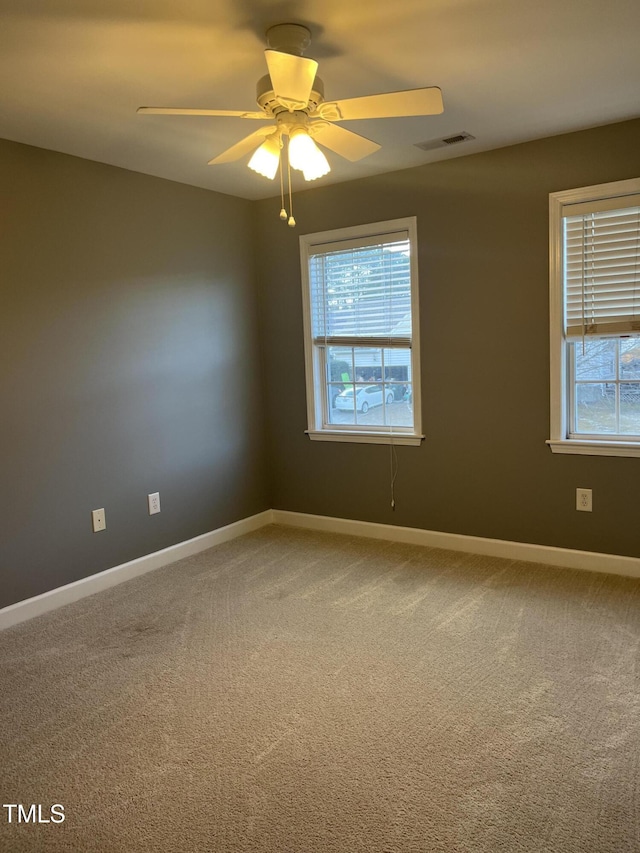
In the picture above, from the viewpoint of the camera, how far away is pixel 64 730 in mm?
2264

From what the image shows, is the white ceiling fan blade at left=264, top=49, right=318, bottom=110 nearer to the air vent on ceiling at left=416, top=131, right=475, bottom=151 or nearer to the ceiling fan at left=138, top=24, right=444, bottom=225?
the ceiling fan at left=138, top=24, right=444, bottom=225

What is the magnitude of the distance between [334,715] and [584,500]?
6.62ft

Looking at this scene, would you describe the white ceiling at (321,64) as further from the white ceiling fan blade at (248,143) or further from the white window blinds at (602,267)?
the white window blinds at (602,267)

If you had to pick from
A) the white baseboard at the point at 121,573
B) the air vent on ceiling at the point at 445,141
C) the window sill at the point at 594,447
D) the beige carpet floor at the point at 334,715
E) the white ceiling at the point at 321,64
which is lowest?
the beige carpet floor at the point at 334,715

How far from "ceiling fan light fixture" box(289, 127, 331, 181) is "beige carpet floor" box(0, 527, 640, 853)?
1.99 metres

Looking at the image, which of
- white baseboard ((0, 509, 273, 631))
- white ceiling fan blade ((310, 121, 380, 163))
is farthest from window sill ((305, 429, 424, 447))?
white ceiling fan blade ((310, 121, 380, 163))

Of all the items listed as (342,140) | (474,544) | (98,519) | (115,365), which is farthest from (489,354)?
(98,519)

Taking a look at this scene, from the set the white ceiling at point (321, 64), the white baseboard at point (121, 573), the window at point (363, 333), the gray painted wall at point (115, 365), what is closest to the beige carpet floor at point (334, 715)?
the white baseboard at point (121, 573)

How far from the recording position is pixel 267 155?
2.41 metres

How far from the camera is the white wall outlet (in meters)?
3.53

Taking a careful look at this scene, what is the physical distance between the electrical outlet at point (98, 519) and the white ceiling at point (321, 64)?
1961 mm

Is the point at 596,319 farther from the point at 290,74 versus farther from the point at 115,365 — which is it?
the point at 115,365

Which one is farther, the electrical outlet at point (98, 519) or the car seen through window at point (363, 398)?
the car seen through window at point (363, 398)

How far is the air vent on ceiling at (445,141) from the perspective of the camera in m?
3.32
